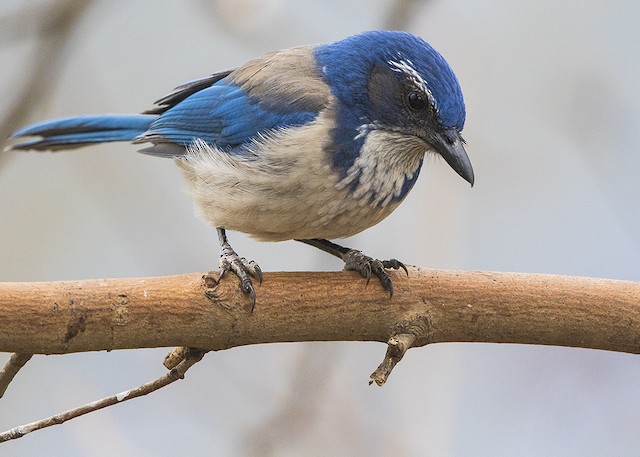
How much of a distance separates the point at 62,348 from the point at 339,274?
997mm

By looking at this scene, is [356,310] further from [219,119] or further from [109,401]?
[219,119]

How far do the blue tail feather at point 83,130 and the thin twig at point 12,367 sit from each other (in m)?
1.59

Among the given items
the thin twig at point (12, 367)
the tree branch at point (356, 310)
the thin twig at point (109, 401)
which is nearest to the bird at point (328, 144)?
the tree branch at point (356, 310)

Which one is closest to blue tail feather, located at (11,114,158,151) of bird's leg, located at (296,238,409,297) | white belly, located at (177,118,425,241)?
white belly, located at (177,118,425,241)

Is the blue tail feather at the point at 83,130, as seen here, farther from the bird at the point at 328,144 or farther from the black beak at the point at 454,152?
the black beak at the point at 454,152

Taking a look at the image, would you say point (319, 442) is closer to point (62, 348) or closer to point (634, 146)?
point (62, 348)

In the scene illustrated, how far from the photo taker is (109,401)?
2809 millimetres

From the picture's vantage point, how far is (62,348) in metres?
2.81

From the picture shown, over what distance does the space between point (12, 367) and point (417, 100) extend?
174cm

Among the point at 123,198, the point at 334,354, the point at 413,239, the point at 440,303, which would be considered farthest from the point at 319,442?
the point at 123,198

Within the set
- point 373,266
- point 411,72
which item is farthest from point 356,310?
point 411,72

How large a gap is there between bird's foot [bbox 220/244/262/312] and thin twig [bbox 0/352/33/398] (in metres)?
0.69

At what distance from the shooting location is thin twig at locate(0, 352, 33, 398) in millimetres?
2830

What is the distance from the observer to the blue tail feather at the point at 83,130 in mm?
4273
